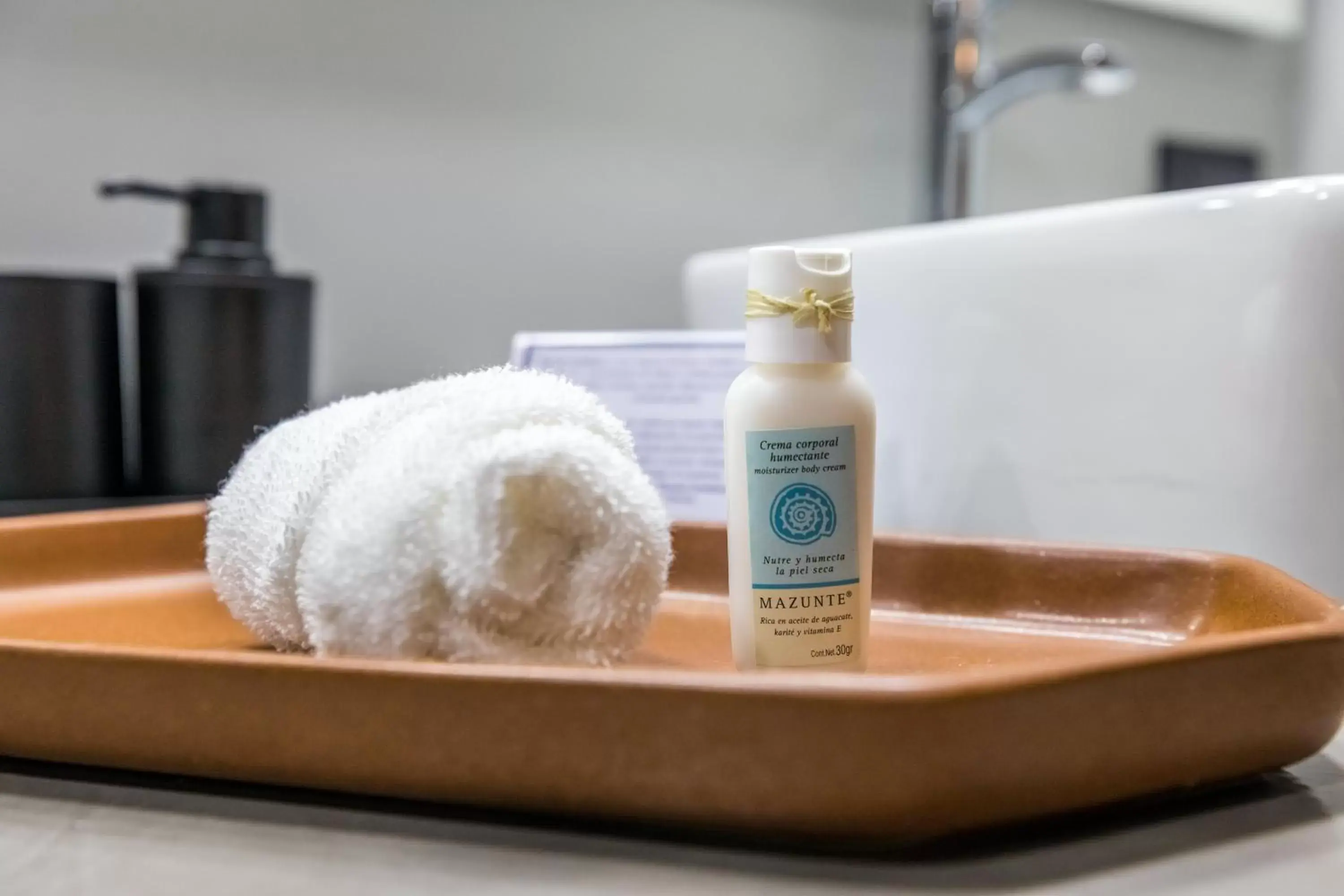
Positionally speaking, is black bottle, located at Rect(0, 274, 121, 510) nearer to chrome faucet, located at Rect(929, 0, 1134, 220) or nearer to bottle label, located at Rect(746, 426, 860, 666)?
bottle label, located at Rect(746, 426, 860, 666)

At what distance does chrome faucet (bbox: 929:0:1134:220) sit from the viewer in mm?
906

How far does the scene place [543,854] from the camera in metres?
0.28

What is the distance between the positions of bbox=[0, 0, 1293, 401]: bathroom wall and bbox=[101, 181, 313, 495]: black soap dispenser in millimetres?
129

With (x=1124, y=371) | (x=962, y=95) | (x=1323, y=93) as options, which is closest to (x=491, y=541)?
(x=1124, y=371)

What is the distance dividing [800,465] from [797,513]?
0.05ft

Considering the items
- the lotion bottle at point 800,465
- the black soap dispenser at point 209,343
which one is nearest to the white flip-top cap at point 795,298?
the lotion bottle at point 800,465

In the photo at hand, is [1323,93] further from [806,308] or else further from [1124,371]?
[806,308]

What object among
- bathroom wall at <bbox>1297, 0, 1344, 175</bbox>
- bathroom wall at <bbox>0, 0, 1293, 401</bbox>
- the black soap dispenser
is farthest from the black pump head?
bathroom wall at <bbox>1297, 0, 1344, 175</bbox>

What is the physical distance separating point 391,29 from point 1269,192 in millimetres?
613

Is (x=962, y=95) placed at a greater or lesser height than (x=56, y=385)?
greater

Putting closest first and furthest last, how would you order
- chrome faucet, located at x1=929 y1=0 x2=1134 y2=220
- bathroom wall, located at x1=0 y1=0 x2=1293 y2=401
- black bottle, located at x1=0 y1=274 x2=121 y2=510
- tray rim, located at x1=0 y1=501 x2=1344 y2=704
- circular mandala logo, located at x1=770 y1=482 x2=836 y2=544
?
tray rim, located at x1=0 y1=501 x2=1344 y2=704 < circular mandala logo, located at x1=770 y1=482 x2=836 y2=544 < black bottle, located at x1=0 y1=274 x2=121 y2=510 < bathroom wall, located at x1=0 y1=0 x2=1293 y2=401 < chrome faucet, located at x1=929 y1=0 x2=1134 y2=220

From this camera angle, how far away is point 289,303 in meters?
0.64

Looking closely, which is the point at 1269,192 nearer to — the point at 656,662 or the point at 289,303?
the point at 656,662

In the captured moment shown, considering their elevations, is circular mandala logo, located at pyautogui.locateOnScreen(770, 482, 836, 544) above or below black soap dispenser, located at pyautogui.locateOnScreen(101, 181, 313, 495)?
below
